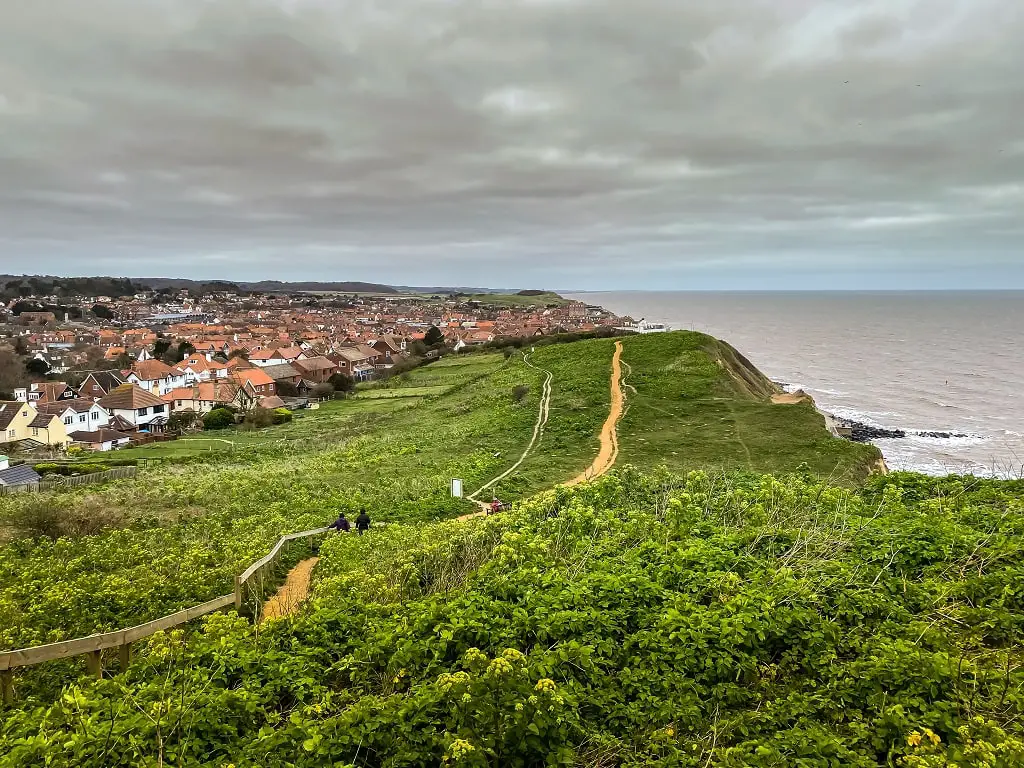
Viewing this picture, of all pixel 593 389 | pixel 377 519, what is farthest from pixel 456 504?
pixel 593 389

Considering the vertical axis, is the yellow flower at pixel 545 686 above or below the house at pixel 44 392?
above

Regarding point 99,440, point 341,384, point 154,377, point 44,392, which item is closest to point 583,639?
point 99,440

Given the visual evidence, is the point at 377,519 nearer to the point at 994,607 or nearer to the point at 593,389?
the point at 994,607

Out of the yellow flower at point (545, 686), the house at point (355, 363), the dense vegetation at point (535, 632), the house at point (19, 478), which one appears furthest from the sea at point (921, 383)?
the house at point (355, 363)

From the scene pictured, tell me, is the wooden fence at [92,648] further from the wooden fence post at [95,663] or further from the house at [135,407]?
the house at [135,407]

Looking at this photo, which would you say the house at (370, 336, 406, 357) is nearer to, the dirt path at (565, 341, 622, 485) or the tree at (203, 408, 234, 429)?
the tree at (203, 408, 234, 429)
